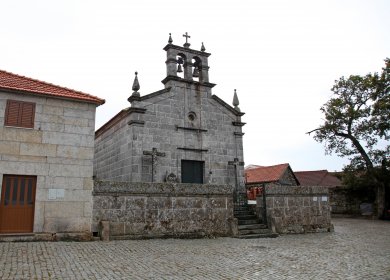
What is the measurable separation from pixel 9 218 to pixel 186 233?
5.86 meters

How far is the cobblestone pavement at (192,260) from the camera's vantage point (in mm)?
6629

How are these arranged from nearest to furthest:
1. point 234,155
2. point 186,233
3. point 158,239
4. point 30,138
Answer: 1. point 30,138
2. point 158,239
3. point 186,233
4. point 234,155

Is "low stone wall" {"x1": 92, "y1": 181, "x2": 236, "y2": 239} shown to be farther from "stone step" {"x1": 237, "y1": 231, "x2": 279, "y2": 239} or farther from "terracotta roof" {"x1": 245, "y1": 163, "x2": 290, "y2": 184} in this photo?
"terracotta roof" {"x1": 245, "y1": 163, "x2": 290, "y2": 184}

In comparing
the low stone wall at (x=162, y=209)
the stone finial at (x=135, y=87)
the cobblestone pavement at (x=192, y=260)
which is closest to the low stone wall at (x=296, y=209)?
the low stone wall at (x=162, y=209)

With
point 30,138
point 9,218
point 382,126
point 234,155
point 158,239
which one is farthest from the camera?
point 382,126

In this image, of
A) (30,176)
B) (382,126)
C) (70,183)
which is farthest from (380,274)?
(382,126)

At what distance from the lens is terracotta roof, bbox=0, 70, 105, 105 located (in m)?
10.6

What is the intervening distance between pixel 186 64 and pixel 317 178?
27552 millimetres

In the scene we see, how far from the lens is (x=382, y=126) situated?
73.6 ft

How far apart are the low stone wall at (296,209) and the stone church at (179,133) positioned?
3448mm

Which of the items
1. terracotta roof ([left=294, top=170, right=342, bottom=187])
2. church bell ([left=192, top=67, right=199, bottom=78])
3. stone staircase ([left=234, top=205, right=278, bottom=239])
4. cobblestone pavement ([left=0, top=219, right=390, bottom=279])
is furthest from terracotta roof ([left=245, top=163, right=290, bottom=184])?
cobblestone pavement ([left=0, top=219, right=390, bottom=279])

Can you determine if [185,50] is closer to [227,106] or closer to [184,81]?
[184,81]

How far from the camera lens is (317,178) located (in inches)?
1549

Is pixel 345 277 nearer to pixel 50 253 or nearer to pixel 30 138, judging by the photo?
pixel 50 253
